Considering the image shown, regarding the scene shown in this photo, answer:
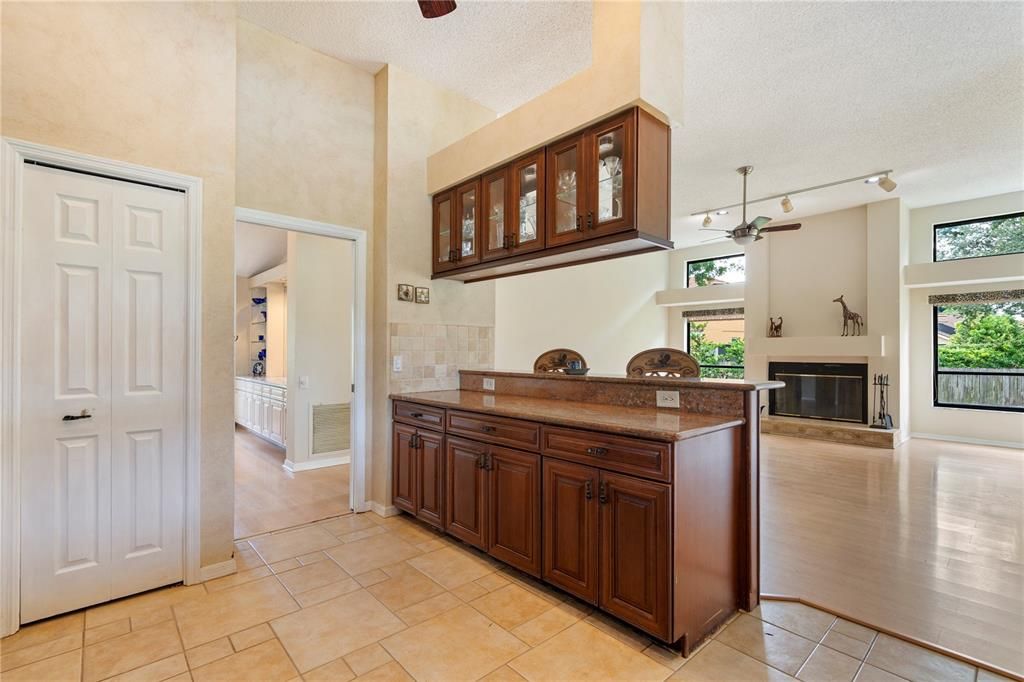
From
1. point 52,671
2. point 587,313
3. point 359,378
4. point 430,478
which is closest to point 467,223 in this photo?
point 359,378

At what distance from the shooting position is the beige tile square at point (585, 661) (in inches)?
71.7

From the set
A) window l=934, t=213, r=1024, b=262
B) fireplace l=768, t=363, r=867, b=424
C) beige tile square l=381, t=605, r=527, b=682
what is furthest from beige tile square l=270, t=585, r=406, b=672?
window l=934, t=213, r=1024, b=262

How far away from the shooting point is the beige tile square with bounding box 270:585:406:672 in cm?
196

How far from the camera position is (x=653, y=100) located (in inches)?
94.7

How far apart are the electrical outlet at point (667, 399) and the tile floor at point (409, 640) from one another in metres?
1.03

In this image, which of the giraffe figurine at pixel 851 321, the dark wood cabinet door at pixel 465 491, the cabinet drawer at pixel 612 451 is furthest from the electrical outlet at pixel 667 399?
the giraffe figurine at pixel 851 321

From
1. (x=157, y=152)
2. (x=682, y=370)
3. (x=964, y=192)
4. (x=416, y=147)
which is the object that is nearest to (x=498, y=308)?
(x=416, y=147)

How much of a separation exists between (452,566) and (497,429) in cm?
83

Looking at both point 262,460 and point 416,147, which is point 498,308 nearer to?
point 416,147

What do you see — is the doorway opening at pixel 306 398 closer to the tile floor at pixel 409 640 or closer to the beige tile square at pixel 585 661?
the tile floor at pixel 409 640

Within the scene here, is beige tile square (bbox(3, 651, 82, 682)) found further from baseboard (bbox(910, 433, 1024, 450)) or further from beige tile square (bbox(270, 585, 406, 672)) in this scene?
baseboard (bbox(910, 433, 1024, 450))

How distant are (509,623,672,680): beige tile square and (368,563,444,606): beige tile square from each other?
2.22 feet

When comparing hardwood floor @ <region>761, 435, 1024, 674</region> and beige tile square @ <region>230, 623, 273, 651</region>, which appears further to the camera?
hardwood floor @ <region>761, 435, 1024, 674</region>

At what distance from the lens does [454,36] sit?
3.23 m
